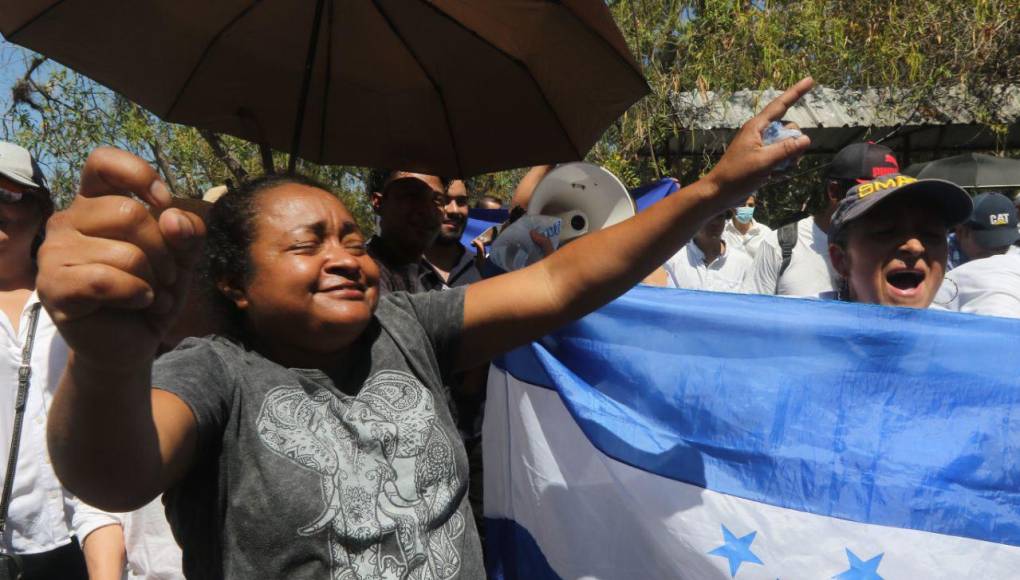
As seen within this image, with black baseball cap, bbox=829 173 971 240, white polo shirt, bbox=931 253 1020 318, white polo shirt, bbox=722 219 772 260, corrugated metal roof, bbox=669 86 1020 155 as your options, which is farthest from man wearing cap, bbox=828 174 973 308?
corrugated metal roof, bbox=669 86 1020 155

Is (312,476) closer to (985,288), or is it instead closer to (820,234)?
(985,288)

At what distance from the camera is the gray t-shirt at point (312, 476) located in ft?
4.81

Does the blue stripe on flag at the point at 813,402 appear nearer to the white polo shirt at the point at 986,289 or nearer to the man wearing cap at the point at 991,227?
the white polo shirt at the point at 986,289

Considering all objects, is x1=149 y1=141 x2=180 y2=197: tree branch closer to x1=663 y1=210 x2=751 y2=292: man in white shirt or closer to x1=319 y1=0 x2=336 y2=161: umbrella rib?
x1=663 y1=210 x2=751 y2=292: man in white shirt

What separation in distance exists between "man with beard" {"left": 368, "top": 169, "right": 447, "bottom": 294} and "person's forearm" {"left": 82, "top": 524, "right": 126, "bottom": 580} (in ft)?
4.25

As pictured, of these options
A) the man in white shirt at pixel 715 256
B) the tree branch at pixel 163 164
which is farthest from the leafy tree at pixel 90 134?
the man in white shirt at pixel 715 256

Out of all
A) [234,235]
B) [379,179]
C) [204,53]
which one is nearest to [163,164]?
[379,179]

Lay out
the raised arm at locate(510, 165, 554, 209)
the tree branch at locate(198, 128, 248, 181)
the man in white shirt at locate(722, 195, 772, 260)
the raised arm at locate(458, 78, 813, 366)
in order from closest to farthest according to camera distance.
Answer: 1. the raised arm at locate(458, 78, 813, 366)
2. the raised arm at locate(510, 165, 554, 209)
3. the tree branch at locate(198, 128, 248, 181)
4. the man in white shirt at locate(722, 195, 772, 260)

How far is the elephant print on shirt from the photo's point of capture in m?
1.50

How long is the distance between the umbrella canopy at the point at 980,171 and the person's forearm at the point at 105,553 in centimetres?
761

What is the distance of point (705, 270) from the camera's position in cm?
529

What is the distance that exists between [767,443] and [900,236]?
2.08 feet

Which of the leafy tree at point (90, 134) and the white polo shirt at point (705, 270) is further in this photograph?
the leafy tree at point (90, 134)

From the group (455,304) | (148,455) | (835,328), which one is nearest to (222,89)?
(455,304)
